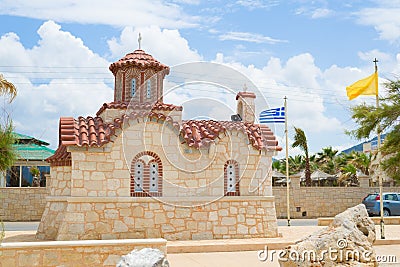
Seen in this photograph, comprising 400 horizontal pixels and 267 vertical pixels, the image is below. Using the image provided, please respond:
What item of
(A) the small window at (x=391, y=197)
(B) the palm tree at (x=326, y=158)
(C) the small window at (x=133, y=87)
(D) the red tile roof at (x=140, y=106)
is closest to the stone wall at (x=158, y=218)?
(D) the red tile roof at (x=140, y=106)

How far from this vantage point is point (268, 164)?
48.8 ft

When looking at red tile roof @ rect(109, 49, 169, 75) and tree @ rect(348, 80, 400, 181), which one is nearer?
tree @ rect(348, 80, 400, 181)

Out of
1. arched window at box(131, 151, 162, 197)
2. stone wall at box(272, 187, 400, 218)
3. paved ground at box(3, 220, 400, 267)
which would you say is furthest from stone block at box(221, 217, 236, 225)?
stone wall at box(272, 187, 400, 218)

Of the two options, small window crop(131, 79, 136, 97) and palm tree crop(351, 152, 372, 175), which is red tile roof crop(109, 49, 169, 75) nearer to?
small window crop(131, 79, 136, 97)

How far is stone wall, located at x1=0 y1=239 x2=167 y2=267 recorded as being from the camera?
9.18 m

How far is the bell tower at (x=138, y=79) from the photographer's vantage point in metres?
15.2

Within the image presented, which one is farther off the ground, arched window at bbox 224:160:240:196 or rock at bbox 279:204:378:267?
arched window at bbox 224:160:240:196

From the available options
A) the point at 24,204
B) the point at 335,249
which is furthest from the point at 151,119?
the point at 24,204

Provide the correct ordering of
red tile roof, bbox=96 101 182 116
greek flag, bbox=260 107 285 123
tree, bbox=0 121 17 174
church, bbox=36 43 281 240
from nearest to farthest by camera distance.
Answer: tree, bbox=0 121 17 174 < church, bbox=36 43 281 240 < red tile roof, bbox=96 101 182 116 < greek flag, bbox=260 107 285 123

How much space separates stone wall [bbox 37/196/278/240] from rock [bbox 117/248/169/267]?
689cm

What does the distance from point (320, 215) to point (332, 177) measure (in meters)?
8.60

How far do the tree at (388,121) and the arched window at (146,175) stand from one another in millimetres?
5749

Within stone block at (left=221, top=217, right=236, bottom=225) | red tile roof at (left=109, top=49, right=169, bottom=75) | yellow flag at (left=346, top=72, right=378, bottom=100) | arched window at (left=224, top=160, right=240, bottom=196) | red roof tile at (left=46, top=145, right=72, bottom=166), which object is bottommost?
stone block at (left=221, top=217, right=236, bottom=225)

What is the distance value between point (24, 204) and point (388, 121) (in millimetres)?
16982
